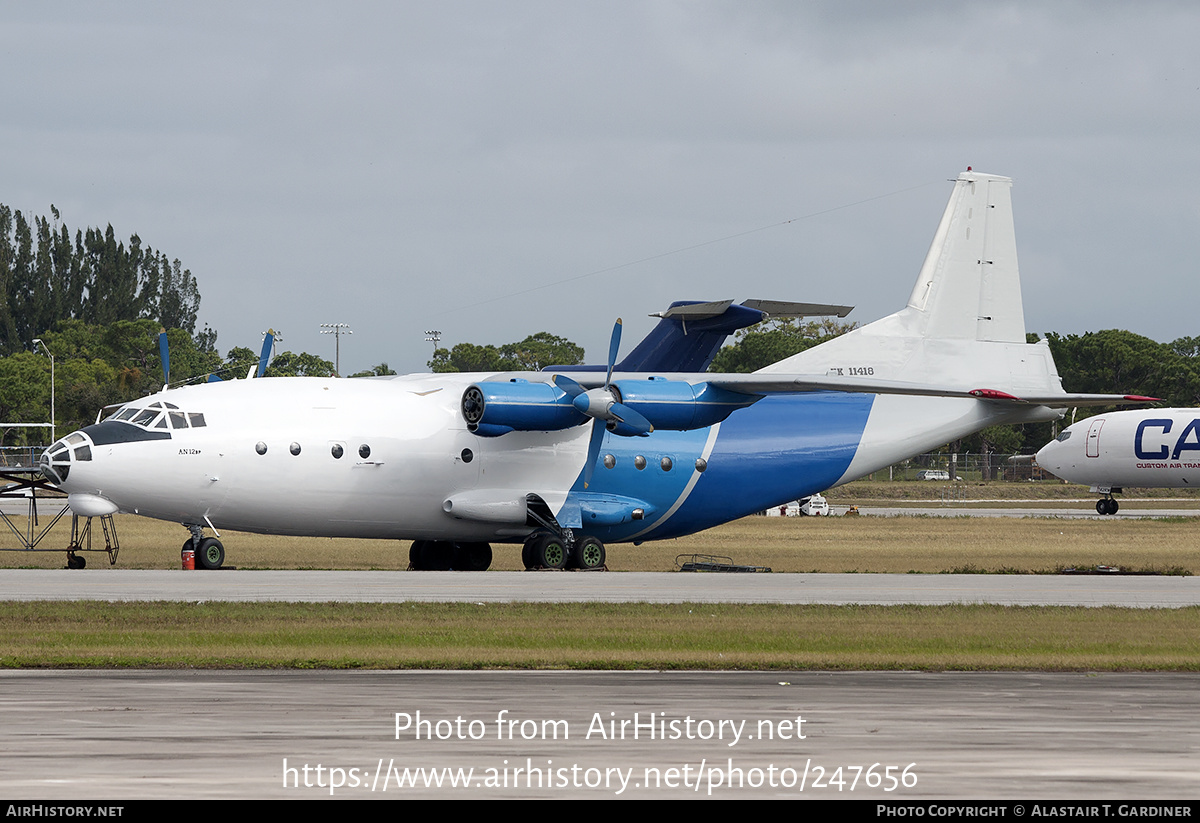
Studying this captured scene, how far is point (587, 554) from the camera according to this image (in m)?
37.9

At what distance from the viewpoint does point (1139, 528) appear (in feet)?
205

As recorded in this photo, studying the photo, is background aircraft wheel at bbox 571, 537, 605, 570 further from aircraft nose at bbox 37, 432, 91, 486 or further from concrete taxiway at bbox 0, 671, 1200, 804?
concrete taxiway at bbox 0, 671, 1200, 804

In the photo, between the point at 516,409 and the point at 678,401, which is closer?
the point at 516,409

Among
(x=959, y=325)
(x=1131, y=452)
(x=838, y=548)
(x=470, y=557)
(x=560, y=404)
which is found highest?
(x=959, y=325)

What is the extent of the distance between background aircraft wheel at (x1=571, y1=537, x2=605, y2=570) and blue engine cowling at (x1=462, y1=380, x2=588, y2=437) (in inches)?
126

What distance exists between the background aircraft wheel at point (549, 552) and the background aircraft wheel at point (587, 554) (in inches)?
12.5

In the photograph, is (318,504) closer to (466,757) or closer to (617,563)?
(617,563)

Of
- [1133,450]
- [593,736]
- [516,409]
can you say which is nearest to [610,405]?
[516,409]

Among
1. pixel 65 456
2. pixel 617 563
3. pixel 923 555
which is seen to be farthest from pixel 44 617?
pixel 923 555

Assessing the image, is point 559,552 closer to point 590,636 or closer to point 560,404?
point 560,404

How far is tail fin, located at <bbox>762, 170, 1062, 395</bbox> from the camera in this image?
42.2 m

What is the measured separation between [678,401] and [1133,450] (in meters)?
50.1

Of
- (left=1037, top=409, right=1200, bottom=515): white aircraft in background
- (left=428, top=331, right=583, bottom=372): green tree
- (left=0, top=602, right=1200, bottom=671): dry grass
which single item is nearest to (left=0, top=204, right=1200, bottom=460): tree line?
(left=428, top=331, right=583, bottom=372): green tree
